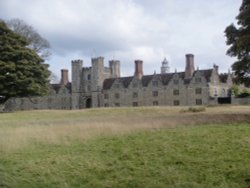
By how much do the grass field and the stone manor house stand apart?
5333 cm

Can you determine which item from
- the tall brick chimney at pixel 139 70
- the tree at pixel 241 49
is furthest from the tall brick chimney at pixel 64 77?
the tree at pixel 241 49

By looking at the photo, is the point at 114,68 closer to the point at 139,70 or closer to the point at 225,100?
the point at 139,70

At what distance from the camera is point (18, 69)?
49.0 m

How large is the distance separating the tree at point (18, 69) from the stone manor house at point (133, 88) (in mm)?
19979

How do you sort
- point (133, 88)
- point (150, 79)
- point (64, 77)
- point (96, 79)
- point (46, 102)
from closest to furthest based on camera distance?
point (150, 79)
point (133, 88)
point (96, 79)
point (46, 102)
point (64, 77)

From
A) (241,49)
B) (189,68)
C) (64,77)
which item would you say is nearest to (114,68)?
(64,77)

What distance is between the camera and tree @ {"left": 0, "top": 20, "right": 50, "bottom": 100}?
47.9m

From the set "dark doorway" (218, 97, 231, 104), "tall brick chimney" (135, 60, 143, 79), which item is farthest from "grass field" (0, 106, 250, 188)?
"tall brick chimney" (135, 60, 143, 79)

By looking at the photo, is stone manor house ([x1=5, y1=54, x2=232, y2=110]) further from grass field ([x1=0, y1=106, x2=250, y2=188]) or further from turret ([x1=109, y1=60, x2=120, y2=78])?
grass field ([x1=0, y1=106, x2=250, y2=188])

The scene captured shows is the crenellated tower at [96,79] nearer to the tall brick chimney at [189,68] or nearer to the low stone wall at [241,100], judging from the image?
the tall brick chimney at [189,68]

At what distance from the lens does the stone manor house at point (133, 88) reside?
259 ft

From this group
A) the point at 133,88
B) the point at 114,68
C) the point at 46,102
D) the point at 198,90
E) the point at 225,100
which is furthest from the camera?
the point at 46,102

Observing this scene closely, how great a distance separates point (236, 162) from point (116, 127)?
8.51 metres

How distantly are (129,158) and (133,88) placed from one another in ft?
238
